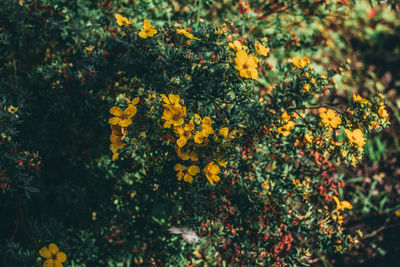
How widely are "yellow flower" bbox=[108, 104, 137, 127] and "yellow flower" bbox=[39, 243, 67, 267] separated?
84 centimetres

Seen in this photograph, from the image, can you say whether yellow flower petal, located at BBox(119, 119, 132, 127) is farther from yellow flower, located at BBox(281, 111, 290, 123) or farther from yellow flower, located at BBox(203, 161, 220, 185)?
yellow flower, located at BBox(281, 111, 290, 123)

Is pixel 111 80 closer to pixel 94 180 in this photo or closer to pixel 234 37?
pixel 94 180

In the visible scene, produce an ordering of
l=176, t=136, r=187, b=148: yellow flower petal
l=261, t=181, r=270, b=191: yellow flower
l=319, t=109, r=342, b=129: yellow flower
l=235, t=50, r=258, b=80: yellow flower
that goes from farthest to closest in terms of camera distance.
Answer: l=261, t=181, r=270, b=191: yellow flower < l=319, t=109, r=342, b=129: yellow flower < l=235, t=50, r=258, b=80: yellow flower < l=176, t=136, r=187, b=148: yellow flower petal

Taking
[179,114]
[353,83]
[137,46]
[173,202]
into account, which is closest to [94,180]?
[173,202]

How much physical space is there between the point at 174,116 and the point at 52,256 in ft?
3.56

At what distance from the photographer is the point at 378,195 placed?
3125mm

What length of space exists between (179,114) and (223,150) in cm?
27

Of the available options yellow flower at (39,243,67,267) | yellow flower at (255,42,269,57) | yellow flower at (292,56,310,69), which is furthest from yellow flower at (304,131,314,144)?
yellow flower at (39,243,67,267)

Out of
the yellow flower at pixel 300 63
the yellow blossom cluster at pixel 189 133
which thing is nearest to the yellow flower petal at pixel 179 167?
the yellow blossom cluster at pixel 189 133

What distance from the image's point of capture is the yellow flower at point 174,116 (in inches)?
47.9

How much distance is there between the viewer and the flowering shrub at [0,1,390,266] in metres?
1.42

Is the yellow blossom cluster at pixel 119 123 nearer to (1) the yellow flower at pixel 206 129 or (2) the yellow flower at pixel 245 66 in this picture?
(1) the yellow flower at pixel 206 129

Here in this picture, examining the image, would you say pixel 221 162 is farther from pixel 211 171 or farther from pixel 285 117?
pixel 285 117

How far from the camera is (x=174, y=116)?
1.24 metres
